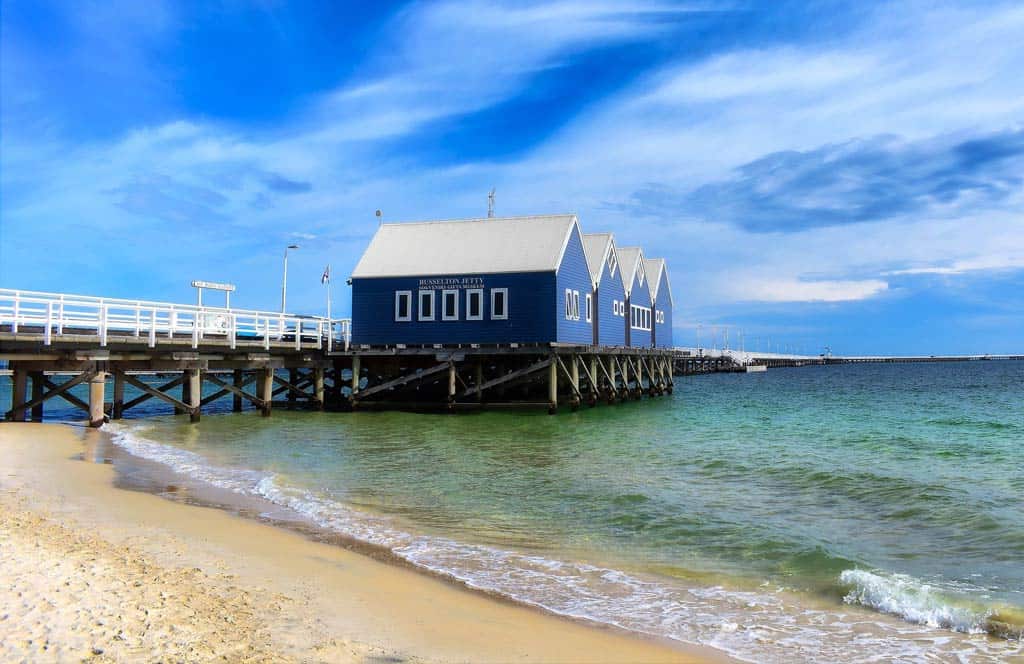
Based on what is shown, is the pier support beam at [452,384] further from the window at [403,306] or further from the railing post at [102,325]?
the railing post at [102,325]

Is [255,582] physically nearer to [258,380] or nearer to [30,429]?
[30,429]

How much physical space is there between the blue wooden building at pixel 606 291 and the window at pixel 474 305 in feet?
22.5

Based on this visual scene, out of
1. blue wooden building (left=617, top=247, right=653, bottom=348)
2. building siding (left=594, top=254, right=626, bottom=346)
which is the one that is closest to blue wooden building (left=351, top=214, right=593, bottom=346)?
building siding (left=594, top=254, right=626, bottom=346)

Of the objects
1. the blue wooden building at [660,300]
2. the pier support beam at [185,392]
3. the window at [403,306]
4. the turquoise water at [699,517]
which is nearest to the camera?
the turquoise water at [699,517]

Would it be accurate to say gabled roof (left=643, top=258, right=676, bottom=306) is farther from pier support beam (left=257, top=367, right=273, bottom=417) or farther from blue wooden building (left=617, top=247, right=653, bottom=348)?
pier support beam (left=257, top=367, right=273, bottom=417)

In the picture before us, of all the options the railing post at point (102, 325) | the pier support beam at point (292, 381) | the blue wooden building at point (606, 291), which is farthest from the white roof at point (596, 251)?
the railing post at point (102, 325)

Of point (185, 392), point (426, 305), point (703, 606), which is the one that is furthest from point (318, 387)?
point (703, 606)

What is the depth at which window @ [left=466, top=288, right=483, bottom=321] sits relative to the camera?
32250 millimetres

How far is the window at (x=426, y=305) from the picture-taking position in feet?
A: 108

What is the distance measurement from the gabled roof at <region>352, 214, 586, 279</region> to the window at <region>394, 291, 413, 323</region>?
33.2 inches

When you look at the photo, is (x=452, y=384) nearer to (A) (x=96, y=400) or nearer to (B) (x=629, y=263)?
(A) (x=96, y=400)

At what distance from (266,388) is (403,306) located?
6488 millimetres

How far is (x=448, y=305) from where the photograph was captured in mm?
32719

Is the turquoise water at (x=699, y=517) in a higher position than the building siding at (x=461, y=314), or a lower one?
lower
